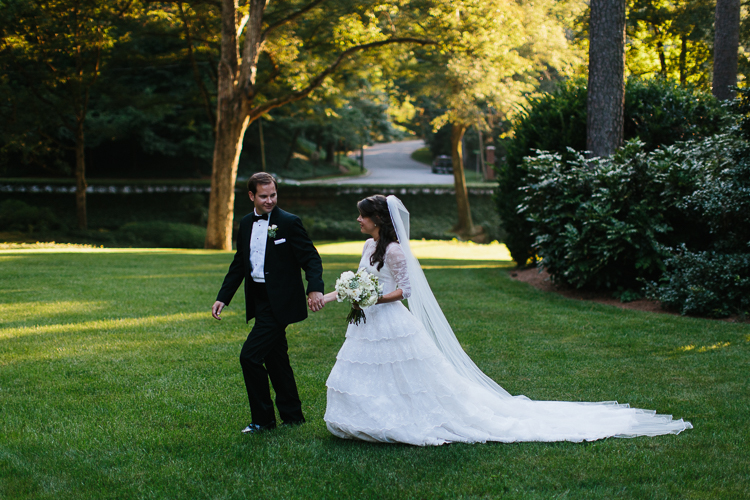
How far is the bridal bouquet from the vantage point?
4.34 meters

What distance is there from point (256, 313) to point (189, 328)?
387 cm

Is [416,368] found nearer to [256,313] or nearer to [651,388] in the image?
[256,313]

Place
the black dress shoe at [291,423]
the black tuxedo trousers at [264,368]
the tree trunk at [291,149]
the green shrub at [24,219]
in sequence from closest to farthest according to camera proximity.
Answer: the black tuxedo trousers at [264,368] < the black dress shoe at [291,423] < the green shrub at [24,219] < the tree trunk at [291,149]

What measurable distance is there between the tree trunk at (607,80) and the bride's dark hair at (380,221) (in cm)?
770

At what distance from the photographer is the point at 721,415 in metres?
4.88

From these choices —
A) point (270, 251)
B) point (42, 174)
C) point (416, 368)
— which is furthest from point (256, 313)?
point (42, 174)

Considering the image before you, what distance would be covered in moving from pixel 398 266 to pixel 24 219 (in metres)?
26.2

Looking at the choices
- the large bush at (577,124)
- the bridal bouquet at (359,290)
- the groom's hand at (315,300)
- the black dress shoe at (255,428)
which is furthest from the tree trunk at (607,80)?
the black dress shoe at (255,428)

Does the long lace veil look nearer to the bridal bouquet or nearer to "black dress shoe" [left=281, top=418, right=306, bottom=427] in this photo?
A: the bridal bouquet

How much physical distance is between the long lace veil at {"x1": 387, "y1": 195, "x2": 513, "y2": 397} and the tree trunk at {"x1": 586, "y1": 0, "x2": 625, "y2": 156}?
24.5 ft

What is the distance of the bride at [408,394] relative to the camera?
4.33 meters

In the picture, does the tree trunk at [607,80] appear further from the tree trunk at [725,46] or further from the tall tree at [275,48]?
the tall tree at [275,48]

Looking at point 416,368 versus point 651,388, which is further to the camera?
point 651,388

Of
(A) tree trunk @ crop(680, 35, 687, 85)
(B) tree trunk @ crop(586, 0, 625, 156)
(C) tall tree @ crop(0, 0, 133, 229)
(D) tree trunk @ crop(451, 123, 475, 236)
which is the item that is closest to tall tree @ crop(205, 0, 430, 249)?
(C) tall tree @ crop(0, 0, 133, 229)
